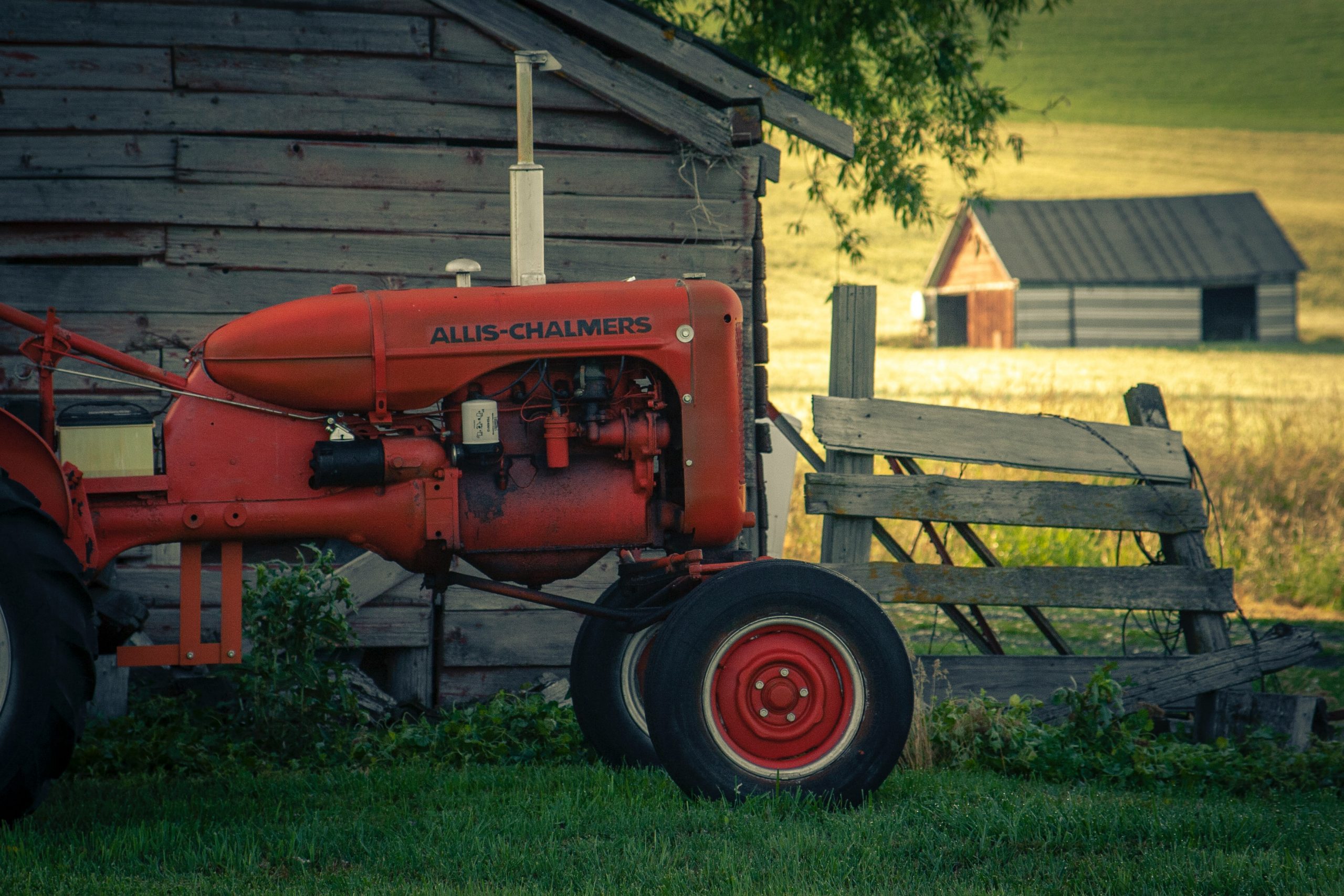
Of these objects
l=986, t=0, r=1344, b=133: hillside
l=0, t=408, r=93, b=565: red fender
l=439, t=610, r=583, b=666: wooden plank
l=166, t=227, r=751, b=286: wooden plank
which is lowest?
l=439, t=610, r=583, b=666: wooden plank

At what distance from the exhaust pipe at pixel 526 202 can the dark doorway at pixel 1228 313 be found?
1533 inches

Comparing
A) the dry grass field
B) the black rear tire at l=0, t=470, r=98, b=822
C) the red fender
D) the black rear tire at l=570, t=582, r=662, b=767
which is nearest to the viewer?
the black rear tire at l=0, t=470, r=98, b=822

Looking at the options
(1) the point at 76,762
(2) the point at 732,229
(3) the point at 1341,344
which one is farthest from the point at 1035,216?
(1) the point at 76,762

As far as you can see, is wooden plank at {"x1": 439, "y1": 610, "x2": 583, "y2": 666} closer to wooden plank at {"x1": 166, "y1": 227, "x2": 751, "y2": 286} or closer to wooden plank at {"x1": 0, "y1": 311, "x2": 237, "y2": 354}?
wooden plank at {"x1": 166, "y1": 227, "x2": 751, "y2": 286}

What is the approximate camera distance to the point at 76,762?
16.7ft

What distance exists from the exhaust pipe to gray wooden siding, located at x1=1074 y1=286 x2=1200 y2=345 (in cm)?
3539

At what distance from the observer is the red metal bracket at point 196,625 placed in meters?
4.12

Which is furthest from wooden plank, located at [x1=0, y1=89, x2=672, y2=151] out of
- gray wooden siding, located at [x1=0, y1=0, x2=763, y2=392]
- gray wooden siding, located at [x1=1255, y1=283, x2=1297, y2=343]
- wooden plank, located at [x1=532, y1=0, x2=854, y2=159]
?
gray wooden siding, located at [x1=1255, y1=283, x2=1297, y2=343]

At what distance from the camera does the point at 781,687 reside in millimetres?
4125

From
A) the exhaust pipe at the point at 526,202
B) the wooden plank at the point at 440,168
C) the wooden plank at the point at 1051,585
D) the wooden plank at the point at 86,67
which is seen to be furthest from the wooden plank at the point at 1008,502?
the wooden plank at the point at 86,67

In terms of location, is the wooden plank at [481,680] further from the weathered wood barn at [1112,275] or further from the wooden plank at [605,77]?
the weathered wood barn at [1112,275]

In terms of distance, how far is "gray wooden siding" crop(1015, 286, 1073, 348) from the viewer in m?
37.6

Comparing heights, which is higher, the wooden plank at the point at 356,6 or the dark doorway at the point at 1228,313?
the dark doorway at the point at 1228,313

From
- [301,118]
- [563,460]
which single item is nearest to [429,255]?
[301,118]
